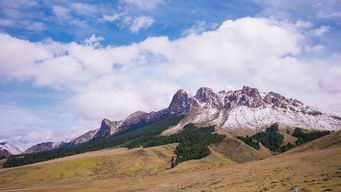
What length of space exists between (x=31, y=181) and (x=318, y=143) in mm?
171810

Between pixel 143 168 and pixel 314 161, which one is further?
pixel 143 168

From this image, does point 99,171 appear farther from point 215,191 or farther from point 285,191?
point 285,191

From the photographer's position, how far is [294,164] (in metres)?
76.4

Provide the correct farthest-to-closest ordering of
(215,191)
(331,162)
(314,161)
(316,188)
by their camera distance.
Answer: (314,161) → (331,162) → (215,191) → (316,188)

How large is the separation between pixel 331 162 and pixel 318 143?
48.4 meters

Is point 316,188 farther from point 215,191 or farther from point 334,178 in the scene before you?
point 215,191

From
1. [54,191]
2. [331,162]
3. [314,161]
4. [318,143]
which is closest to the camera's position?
[331,162]

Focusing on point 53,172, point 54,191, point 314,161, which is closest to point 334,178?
point 314,161

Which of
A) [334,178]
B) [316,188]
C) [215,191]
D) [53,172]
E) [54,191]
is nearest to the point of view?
[316,188]

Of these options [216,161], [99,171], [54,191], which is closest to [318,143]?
[216,161]

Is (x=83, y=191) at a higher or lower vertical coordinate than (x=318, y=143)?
lower

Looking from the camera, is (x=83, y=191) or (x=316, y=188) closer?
(x=316, y=188)

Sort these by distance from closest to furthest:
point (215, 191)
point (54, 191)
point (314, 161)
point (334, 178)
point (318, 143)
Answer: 1. point (334, 178)
2. point (215, 191)
3. point (314, 161)
4. point (318, 143)
5. point (54, 191)

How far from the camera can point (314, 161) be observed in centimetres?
7212
